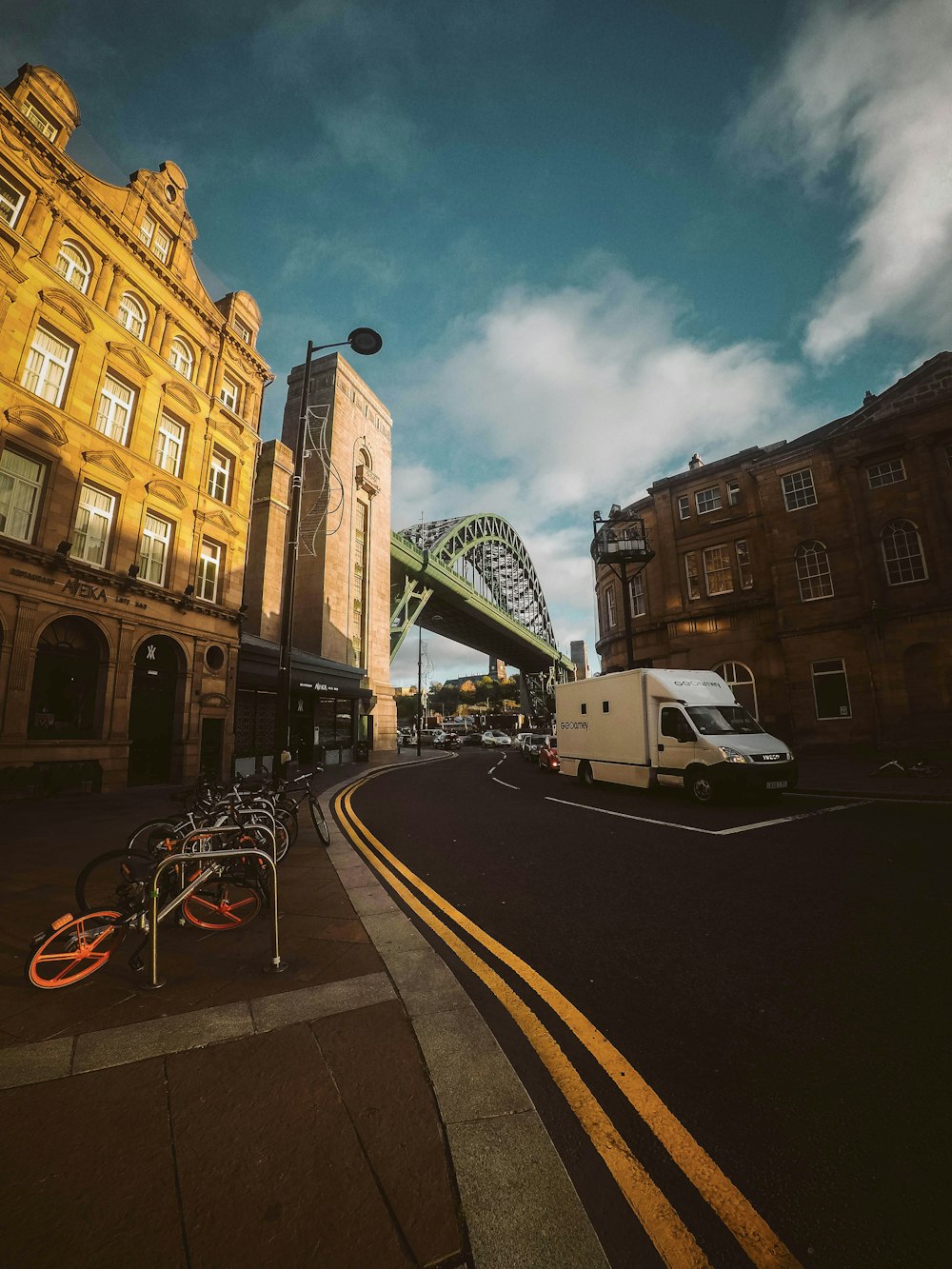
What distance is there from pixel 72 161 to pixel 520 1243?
22.4 meters

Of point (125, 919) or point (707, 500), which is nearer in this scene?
point (125, 919)

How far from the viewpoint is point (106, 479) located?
14539 millimetres

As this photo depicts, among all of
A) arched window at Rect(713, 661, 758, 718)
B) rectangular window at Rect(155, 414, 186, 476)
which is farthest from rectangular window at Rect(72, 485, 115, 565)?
arched window at Rect(713, 661, 758, 718)

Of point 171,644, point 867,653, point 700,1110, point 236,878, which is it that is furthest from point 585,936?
point 867,653

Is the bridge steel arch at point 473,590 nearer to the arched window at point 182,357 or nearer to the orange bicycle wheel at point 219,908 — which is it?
the arched window at point 182,357

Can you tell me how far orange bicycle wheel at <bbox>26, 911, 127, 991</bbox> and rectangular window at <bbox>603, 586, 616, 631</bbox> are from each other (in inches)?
1181

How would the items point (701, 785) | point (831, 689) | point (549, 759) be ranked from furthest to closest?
point (831, 689) → point (549, 759) → point (701, 785)

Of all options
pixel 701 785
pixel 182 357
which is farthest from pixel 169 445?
pixel 701 785

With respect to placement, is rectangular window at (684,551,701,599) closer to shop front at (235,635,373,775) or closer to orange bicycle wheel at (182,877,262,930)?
shop front at (235,635,373,775)

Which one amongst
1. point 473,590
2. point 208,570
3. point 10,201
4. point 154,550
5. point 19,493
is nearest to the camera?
point 19,493

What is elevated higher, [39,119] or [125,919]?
[39,119]

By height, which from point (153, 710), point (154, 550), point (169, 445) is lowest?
point (153, 710)

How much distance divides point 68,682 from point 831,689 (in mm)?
25835

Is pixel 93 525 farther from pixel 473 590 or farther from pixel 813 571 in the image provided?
pixel 473 590
